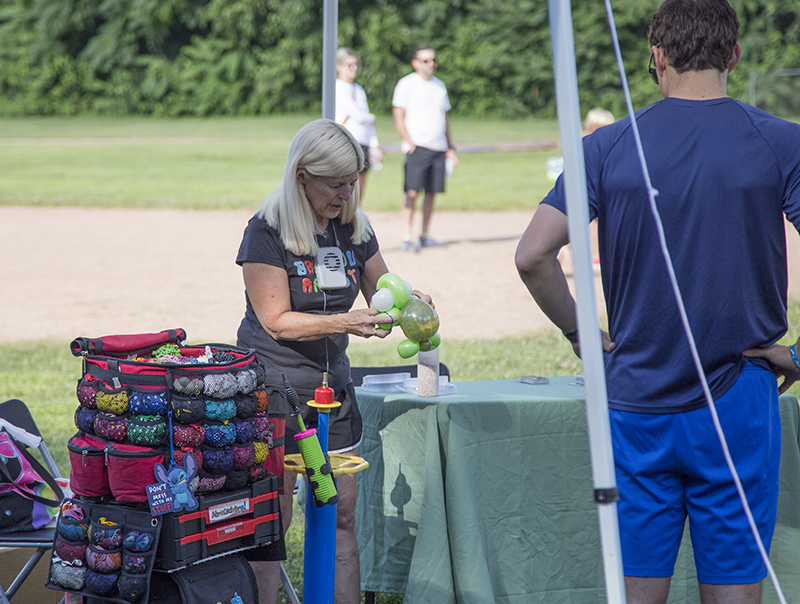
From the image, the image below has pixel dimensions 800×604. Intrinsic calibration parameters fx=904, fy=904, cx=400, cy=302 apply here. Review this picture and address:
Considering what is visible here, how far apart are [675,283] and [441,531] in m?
1.31

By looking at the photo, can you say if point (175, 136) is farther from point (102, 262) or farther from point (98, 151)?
point (102, 262)

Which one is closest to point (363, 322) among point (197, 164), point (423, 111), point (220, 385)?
point (220, 385)

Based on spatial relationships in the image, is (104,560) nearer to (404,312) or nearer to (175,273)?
(404,312)

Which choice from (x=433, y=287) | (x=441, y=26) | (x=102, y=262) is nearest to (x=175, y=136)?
(x=441, y=26)

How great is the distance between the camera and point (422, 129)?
9969 mm

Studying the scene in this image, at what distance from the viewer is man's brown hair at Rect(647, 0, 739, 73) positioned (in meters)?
2.04

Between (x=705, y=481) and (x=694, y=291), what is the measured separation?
45 cm

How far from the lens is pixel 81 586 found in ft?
7.77

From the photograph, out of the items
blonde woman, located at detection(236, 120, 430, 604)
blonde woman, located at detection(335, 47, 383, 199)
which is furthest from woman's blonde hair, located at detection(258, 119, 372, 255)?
blonde woman, located at detection(335, 47, 383, 199)

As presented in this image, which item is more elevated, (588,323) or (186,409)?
(588,323)

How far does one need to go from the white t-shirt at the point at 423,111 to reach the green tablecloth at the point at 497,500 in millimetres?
7097

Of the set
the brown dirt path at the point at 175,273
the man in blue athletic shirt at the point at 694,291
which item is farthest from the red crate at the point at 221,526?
the brown dirt path at the point at 175,273

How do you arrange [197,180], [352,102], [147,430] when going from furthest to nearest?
[197,180]
[352,102]
[147,430]

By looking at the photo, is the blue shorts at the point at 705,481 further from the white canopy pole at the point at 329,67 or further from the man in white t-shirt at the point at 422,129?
the man in white t-shirt at the point at 422,129
